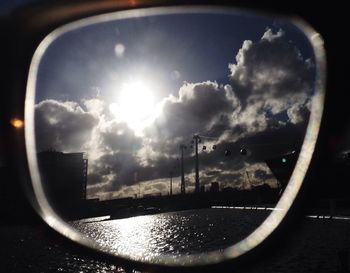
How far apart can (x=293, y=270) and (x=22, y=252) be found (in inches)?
929

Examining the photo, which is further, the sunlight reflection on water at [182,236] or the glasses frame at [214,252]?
the sunlight reflection on water at [182,236]

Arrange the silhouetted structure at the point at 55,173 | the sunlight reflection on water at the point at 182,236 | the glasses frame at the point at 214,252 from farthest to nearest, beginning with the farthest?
the sunlight reflection on water at the point at 182,236 < the silhouetted structure at the point at 55,173 < the glasses frame at the point at 214,252

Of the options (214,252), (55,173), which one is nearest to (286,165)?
(214,252)

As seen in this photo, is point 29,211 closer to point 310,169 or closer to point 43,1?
point 43,1

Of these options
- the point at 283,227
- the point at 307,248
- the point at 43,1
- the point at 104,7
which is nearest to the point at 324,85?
the point at 283,227

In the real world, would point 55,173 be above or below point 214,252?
above

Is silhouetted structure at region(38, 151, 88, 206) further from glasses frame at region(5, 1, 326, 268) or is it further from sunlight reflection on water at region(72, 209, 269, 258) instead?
sunlight reflection on water at region(72, 209, 269, 258)

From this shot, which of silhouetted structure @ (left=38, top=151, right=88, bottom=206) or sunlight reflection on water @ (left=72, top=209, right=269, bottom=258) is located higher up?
silhouetted structure @ (left=38, top=151, right=88, bottom=206)

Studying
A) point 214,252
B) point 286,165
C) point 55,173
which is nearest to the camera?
point 214,252

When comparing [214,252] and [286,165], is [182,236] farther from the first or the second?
[214,252]

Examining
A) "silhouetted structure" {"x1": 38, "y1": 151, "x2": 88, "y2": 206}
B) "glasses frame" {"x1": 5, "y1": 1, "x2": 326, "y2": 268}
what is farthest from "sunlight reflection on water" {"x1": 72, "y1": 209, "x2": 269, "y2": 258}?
"silhouetted structure" {"x1": 38, "y1": 151, "x2": 88, "y2": 206}

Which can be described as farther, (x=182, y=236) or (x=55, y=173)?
(x=182, y=236)

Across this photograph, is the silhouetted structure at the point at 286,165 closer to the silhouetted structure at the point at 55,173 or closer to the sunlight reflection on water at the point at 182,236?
the sunlight reflection on water at the point at 182,236

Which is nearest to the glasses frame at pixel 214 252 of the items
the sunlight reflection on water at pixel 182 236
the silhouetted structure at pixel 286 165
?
the silhouetted structure at pixel 286 165
